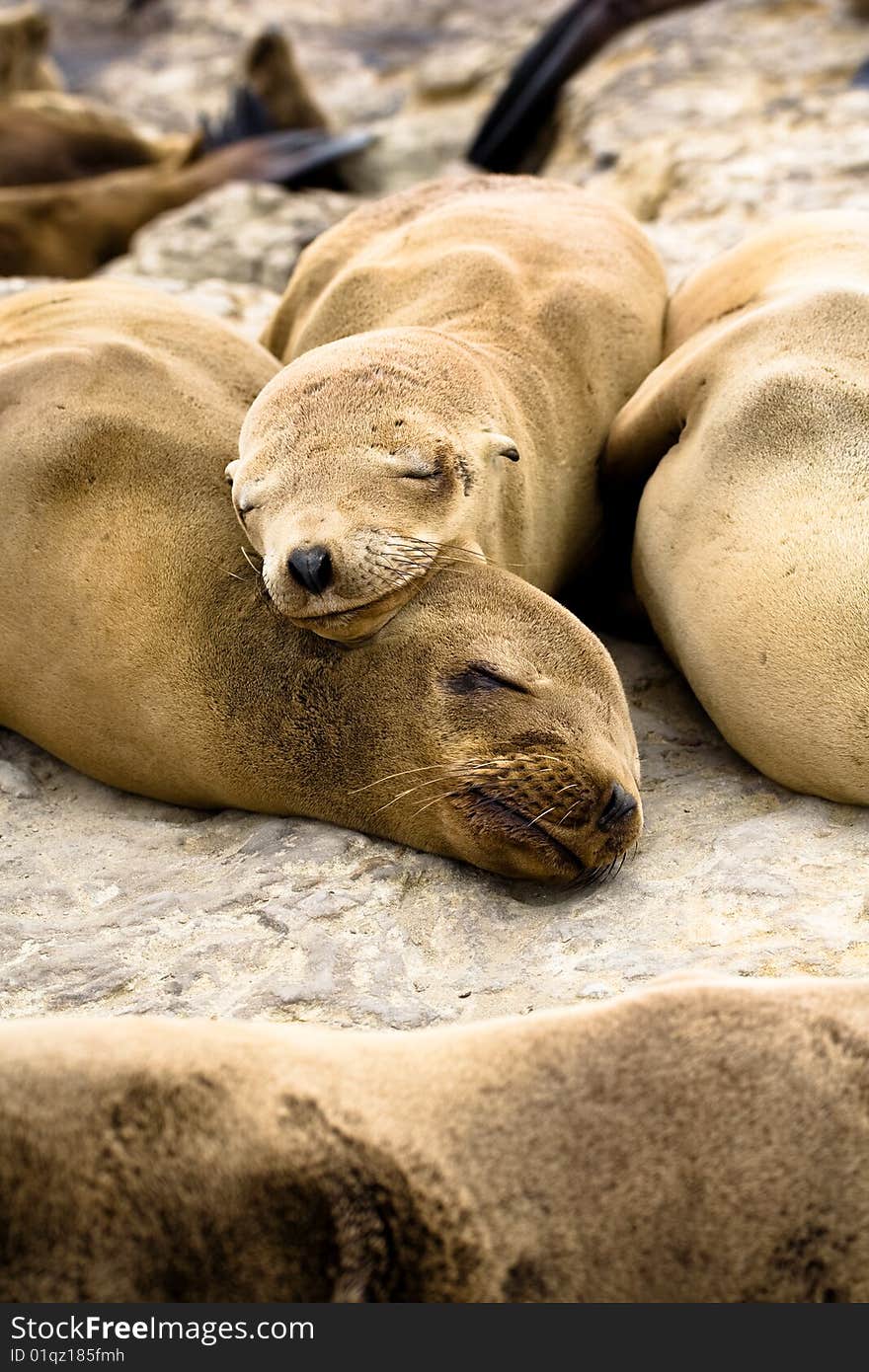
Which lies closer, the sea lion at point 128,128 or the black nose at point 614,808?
the black nose at point 614,808

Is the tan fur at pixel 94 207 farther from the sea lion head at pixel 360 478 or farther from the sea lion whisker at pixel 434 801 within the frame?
the sea lion whisker at pixel 434 801

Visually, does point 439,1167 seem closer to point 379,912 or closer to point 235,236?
point 379,912

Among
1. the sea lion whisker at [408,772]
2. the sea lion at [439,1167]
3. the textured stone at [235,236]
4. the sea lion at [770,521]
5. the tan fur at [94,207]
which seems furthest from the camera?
the tan fur at [94,207]

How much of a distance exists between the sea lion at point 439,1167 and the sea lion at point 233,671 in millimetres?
1093

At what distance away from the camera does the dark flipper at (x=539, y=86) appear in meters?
9.78

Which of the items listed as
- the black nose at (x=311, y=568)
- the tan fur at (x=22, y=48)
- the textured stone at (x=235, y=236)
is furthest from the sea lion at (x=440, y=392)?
the tan fur at (x=22, y=48)

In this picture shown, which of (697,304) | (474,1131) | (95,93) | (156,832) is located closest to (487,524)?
(156,832)

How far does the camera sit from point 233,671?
3.52 meters

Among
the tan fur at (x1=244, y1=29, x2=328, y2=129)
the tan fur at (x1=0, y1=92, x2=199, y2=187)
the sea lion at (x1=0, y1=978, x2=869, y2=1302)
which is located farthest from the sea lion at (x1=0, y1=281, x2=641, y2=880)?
the tan fur at (x1=244, y1=29, x2=328, y2=129)

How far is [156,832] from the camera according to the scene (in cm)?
367

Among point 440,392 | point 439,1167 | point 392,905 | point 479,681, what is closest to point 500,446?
point 440,392

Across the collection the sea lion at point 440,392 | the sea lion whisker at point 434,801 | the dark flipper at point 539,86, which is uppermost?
the sea lion at point 440,392

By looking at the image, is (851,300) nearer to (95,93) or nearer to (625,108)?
(625,108)

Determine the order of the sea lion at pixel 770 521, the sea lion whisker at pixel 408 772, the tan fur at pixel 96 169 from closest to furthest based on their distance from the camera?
the sea lion whisker at pixel 408 772
the sea lion at pixel 770 521
the tan fur at pixel 96 169
